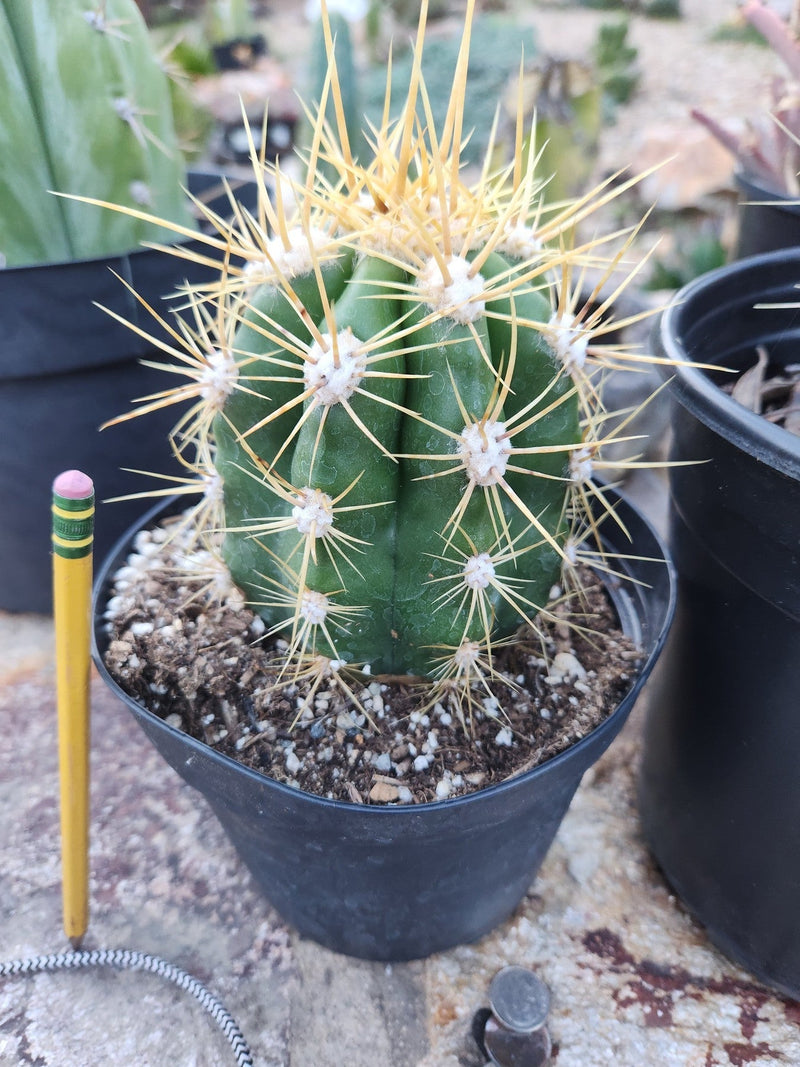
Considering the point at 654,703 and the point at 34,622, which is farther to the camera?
the point at 34,622

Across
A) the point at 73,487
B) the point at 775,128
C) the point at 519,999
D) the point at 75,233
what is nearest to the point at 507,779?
the point at 519,999

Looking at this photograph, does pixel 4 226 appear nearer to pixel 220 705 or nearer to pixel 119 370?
pixel 119 370

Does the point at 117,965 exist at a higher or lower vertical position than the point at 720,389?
lower

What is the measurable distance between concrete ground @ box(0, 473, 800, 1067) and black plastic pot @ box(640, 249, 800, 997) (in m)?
0.07

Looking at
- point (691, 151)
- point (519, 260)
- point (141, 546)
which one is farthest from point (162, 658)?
point (691, 151)

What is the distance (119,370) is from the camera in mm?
1185

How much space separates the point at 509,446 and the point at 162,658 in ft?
1.39

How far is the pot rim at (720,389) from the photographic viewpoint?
0.64 meters

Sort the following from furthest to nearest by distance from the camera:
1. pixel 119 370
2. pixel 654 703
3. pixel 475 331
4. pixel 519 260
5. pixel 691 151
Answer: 1. pixel 691 151
2. pixel 119 370
3. pixel 654 703
4. pixel 519 260
5. pixel 475 331

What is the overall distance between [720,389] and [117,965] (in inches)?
35.2

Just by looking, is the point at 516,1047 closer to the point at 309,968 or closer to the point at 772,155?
the point at 309,968

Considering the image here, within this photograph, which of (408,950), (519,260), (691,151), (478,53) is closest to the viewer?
(519,260)

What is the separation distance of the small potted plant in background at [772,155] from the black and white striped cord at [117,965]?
57.0 inches

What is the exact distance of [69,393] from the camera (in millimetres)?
1172
